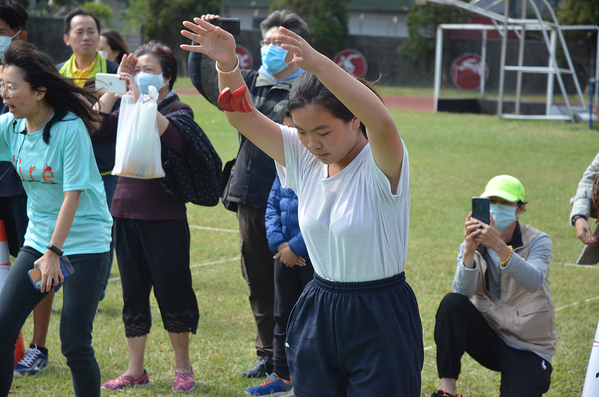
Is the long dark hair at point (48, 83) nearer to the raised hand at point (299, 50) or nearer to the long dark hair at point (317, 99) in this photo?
the long dark hair at point (317, 99)

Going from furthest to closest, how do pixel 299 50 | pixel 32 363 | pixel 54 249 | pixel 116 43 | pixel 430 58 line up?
1. pixel 430 58
2. pixel 116 43
3. pixel 32 363
4. pixel 54 249
5. pixel 299 50

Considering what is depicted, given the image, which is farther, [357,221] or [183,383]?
[183,383]

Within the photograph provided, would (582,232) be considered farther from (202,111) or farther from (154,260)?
(202,111)

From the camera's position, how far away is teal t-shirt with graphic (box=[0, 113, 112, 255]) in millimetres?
3049

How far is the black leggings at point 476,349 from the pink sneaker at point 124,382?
172 centimetres

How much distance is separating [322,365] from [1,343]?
66.0 inches

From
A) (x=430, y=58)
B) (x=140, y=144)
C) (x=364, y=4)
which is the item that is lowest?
(x=140, y=144)

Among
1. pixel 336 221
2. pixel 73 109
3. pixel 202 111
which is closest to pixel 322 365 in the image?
pixel 336 221

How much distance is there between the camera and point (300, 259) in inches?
142

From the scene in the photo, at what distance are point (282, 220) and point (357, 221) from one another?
1.63 m

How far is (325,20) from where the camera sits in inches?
1585

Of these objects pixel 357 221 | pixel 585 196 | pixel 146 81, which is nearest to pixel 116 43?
pixel 146 81

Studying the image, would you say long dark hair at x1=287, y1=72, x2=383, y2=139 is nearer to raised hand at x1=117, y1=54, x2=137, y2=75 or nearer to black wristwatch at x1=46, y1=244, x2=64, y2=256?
black wristwatch at x1=46, y1=244, x2=64, y2=256

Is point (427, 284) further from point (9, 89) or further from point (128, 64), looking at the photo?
point (9, 89)
